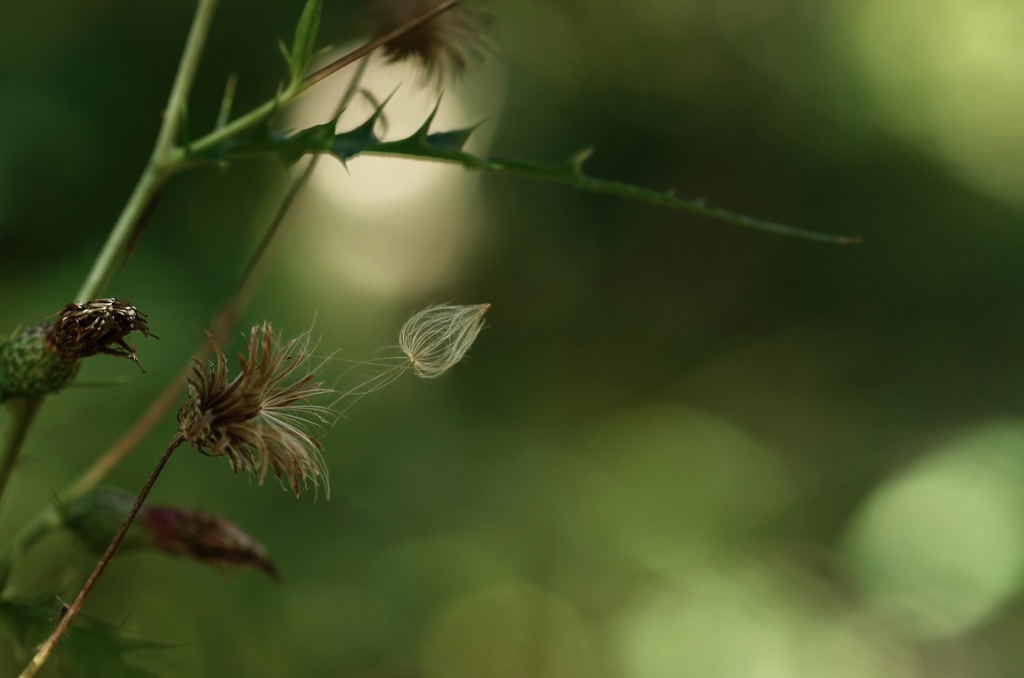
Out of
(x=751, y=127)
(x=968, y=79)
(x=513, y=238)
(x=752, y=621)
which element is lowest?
(x=752, y=621)

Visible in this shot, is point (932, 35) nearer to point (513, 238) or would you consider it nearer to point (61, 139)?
point (513, 238)

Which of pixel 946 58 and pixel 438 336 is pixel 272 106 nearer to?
pixel 438 336

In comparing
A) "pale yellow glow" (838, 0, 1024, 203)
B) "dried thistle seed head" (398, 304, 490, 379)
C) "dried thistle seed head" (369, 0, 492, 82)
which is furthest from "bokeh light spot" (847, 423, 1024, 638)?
"dried thistle seed head" (398, 304, 490, 379)

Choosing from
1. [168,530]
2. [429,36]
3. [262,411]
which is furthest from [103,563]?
[429,36]

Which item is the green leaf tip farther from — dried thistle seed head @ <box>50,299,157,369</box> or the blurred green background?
the blurred green background

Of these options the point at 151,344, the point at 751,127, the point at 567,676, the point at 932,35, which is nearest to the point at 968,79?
the point at 932,35

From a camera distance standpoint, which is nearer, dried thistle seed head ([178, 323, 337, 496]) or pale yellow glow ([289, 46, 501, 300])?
dried thistle seed head ([178, 323, 337, 496])

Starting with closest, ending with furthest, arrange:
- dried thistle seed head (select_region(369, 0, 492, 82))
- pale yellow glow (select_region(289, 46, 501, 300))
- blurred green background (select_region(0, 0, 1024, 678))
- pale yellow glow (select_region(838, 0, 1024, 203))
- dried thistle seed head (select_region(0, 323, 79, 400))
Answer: dried thistle seed head (select_region(0, 323, 79, 400))
dried thistle seed head (select_region(369, 0, 492, 82))
blurred green background (select_region(0, 0, 1024, 678))
pale yellow glow (select_region(289, 46, 501, 300))
pale yellow glow (select_region(838, 0, 1024, 203))
